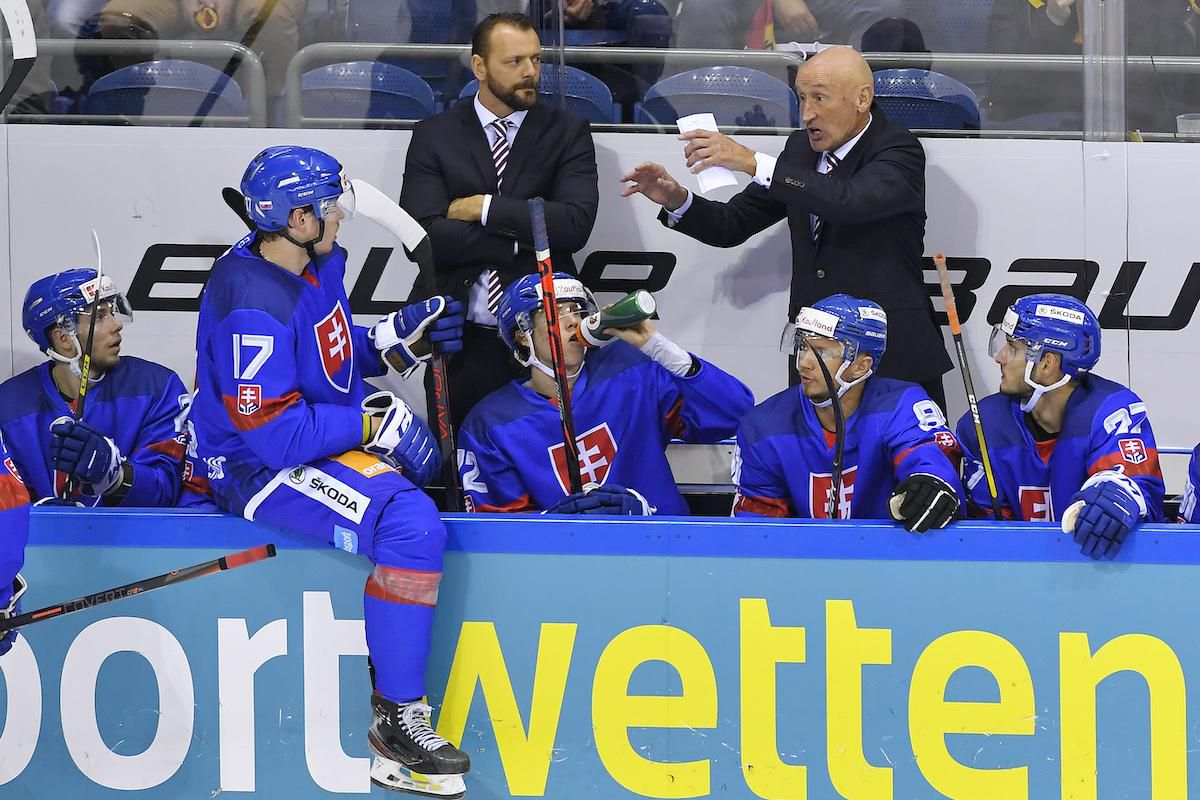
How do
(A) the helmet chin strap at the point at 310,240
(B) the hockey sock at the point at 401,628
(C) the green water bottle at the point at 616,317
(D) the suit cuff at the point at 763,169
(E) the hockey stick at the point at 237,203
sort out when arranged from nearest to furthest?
(B) the hockey sock at the point at 401,628, (A) the helmet chin strap at the point at 310,240, (E) the hockey stick at the point at 237,203, (C) the green water bottle at the point at 616,317, (D) the suit cuff at the point at 763,169

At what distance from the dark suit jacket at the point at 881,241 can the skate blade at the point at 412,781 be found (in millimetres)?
1576

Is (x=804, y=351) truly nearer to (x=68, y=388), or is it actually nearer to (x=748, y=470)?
(x=748, y=470)

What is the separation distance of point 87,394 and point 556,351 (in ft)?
4.23

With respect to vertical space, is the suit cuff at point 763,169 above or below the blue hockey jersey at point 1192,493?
above

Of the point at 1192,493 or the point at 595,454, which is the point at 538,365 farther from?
the point at 1192,493

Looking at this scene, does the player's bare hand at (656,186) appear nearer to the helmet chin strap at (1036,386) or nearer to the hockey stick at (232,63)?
the helmet chin strap at (1036,386)

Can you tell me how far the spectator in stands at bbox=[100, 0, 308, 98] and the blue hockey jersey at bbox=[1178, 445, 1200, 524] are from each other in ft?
8.69

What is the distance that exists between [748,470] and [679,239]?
116 cm

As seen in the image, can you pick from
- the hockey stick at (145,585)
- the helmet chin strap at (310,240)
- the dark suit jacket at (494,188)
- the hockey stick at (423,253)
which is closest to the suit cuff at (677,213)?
the dark suit jacket at (494,188)

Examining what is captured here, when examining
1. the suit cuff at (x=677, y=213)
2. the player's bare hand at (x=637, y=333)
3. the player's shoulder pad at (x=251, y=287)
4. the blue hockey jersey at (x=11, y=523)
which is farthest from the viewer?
the suit cuff at (x=677, y=213)

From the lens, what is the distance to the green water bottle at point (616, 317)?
359 centimetres

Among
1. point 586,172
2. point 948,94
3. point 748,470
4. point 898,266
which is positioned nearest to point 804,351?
point 748,470

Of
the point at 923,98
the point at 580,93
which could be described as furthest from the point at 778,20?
the point at 580,93

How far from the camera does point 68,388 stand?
12.9ft
